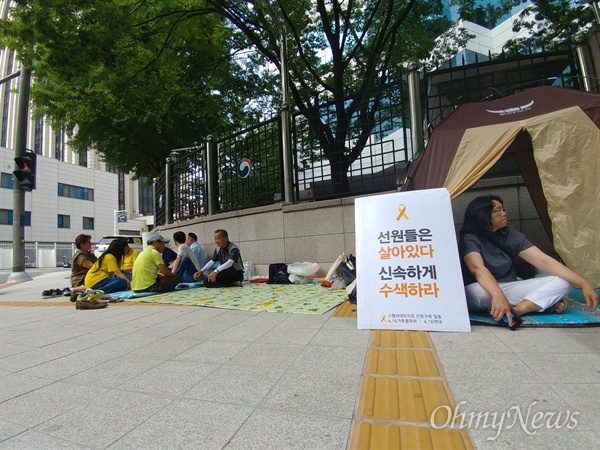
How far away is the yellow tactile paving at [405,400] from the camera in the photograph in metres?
1.79

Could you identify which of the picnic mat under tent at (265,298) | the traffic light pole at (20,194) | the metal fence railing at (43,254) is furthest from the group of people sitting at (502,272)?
the metal fence railing at (43,254)

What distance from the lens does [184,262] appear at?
27.2ft

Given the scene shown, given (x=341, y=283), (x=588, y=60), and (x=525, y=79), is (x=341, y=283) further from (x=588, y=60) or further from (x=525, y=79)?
(x=588, y=60)

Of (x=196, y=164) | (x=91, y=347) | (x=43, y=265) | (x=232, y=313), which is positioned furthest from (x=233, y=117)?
(x=43, y=265)

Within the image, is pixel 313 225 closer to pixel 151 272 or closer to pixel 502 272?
pixel 151 272

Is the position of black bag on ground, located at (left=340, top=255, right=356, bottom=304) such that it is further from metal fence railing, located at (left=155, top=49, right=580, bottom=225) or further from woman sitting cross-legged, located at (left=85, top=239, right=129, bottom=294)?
woman sitting cross-legged, located at (left=85, top=239, right=129, bottom=294)

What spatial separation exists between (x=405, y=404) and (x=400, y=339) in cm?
122

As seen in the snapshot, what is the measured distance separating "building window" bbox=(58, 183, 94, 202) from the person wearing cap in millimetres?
44855

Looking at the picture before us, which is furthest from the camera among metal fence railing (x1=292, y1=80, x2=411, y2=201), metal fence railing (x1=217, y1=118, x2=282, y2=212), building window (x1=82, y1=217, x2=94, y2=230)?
building window (x1=82, y1=217, x2=94, y2=230)

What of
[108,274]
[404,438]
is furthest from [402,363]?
[108,274]

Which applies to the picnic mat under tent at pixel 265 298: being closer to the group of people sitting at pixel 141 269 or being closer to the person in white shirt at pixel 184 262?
the group of people sitting at pixel 141 269

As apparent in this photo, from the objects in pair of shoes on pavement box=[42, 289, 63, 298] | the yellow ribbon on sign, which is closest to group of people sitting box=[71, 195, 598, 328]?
the yellow ribbon on sign

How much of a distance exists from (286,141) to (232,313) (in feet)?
15.9

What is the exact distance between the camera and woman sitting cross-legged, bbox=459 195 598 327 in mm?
3262
